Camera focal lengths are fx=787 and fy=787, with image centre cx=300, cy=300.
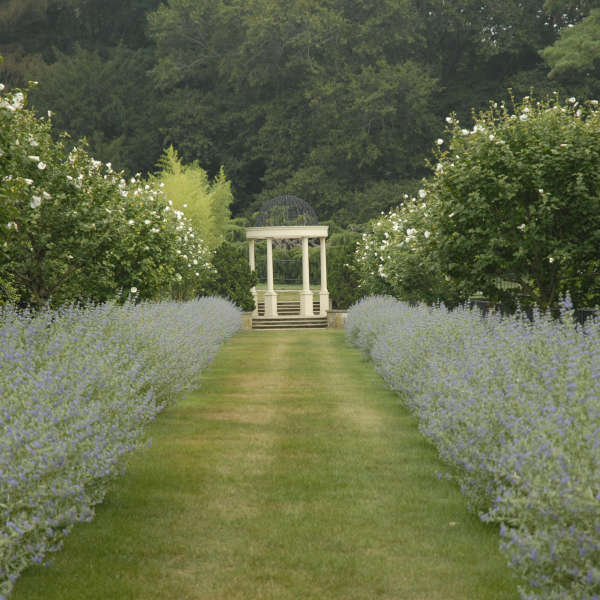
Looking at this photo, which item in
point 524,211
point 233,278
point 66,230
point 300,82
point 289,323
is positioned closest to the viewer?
point 524,211

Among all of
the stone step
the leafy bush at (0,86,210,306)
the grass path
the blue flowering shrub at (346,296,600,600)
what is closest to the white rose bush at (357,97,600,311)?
the blue flowering shrub at (346,296,600,600)

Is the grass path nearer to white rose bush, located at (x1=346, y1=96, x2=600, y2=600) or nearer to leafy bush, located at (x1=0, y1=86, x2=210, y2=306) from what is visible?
white rose bush, located at (x1=346, y1=96, x2=600, y2=600)

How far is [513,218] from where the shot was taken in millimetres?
11570

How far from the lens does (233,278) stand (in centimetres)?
3177

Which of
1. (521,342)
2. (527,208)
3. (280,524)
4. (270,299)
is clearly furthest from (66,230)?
(270,299)

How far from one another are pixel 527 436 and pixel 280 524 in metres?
2.39

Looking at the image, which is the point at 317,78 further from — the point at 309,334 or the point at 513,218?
the point at 513,218

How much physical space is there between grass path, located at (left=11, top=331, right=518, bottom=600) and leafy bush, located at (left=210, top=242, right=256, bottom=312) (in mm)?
20678

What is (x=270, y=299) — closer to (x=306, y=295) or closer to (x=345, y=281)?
(x=306, y=295)

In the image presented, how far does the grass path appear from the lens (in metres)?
5.14

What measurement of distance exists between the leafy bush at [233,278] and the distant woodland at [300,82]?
15.1 meters

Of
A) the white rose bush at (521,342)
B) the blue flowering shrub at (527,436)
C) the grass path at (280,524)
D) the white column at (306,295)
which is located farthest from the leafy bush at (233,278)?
the blue flowering shrub at (527,436)

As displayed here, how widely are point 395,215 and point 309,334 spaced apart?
6.78 m

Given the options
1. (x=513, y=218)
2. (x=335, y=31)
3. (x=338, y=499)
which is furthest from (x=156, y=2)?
(x=338, y=499)
